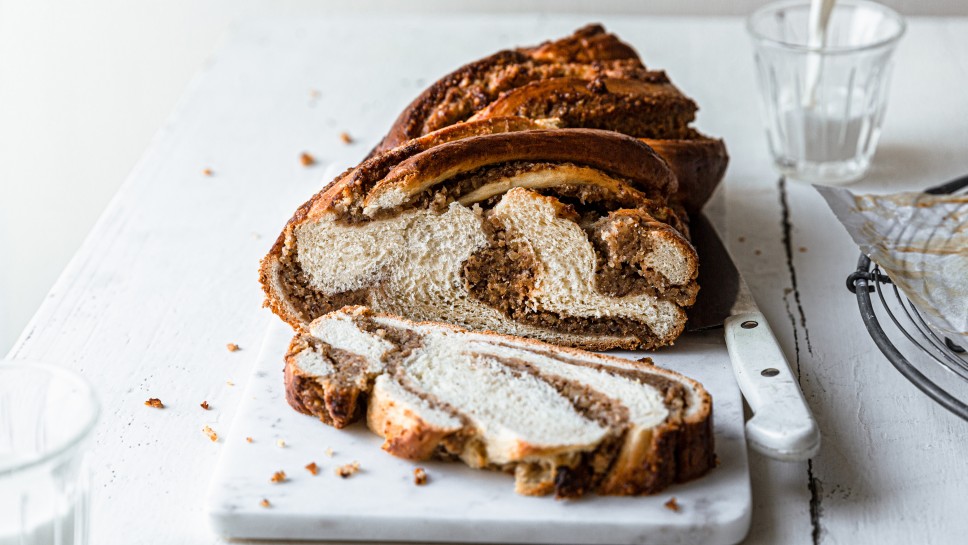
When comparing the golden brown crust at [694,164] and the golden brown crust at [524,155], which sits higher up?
the golden brown crust at [524,155]

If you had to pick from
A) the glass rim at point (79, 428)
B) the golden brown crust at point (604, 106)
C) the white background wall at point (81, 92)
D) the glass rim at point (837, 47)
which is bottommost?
the white background wall at point (81, 92)

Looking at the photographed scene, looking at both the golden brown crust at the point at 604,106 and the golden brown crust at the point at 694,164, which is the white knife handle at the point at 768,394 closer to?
the golden brown crust at the point at 694,164

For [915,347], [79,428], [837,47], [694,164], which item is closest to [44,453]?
[79,428]

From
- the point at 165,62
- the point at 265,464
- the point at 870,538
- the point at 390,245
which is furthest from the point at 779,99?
the point at 165,62

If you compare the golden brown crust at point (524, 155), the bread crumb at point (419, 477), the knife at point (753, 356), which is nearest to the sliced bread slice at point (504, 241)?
the golden brown crust at point (524, 155)

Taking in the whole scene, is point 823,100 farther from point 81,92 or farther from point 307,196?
point 81,92

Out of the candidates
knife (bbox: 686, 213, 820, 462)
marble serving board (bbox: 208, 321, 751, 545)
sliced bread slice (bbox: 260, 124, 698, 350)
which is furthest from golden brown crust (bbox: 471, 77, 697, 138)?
marble serving board (bbox: 208, 321, 751, 545)

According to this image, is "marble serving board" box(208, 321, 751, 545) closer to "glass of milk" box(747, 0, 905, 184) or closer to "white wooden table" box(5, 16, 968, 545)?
"white wooden table" box(5, 16, 968, 545)
